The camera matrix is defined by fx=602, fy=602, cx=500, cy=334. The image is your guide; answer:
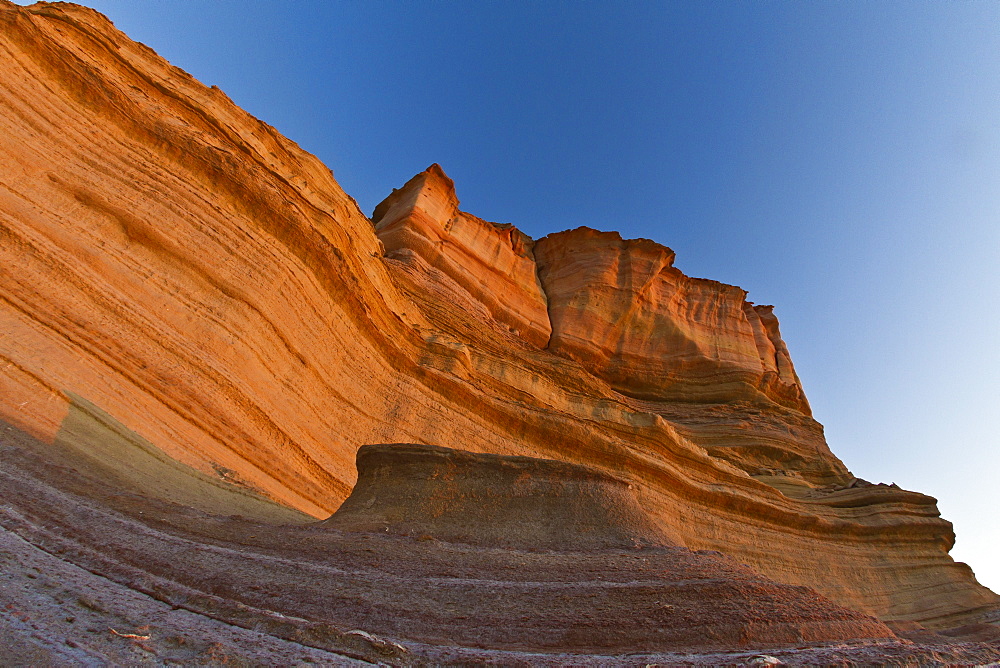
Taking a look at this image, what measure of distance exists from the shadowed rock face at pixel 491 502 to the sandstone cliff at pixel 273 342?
2294 millimetres

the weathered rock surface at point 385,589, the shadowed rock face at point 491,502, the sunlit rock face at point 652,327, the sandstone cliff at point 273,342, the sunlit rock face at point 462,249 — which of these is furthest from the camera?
the sunlit rock face at point 652,327

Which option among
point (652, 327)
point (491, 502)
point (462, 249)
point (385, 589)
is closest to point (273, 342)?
point (491, 502)

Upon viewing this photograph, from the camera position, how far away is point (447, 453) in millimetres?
7742

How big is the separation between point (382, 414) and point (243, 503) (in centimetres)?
470

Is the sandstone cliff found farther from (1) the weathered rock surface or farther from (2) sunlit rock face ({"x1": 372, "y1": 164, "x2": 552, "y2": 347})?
(1) the weathered rock surface

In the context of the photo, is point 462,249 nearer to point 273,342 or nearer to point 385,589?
point 273,342

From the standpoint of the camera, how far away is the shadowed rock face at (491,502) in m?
6.88

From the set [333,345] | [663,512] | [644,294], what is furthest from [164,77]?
[644,294]

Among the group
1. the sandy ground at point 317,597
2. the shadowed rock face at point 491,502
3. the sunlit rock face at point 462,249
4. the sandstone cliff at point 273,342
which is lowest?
the sandy ground at point 317,597

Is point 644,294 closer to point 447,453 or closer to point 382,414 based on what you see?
point 382,414

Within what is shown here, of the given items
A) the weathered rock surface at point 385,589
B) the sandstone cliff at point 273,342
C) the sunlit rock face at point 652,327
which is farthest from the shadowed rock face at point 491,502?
the sunlit rock face at point 652,327

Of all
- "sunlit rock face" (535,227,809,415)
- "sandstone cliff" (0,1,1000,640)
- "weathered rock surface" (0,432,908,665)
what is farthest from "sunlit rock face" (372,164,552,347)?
"weathered rock surface" (0,432,908,665)

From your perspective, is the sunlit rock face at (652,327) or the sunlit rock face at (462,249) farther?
the sunlit rock face at (652,327)

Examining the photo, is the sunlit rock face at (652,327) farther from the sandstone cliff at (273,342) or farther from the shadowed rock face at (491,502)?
the shadowed rock face at (491,502)
